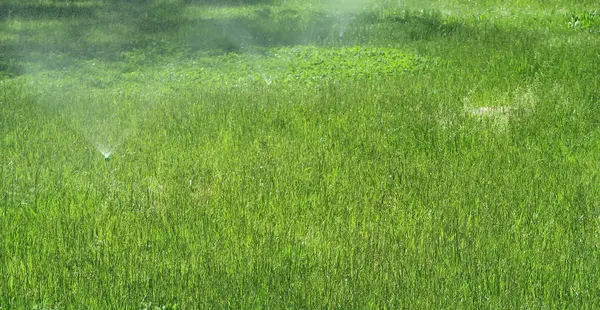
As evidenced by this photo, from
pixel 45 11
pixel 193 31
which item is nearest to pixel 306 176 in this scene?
pixel 193 31

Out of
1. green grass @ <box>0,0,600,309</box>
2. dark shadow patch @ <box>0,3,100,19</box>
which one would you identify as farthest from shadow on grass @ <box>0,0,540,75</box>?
green grass @ <box>0,0,600,309</box>

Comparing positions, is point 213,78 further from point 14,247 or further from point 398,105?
point 14,247

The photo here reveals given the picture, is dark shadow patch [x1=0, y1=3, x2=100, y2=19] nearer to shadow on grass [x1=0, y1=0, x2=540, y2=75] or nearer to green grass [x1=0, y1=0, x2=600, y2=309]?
shadow on grass [x1=0, y1=0, x2=540, y2=75]

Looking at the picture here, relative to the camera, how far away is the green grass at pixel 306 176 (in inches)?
183

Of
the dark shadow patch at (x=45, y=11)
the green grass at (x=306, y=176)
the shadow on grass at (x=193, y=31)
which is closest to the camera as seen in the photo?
the green grass at (x=306, y=176)

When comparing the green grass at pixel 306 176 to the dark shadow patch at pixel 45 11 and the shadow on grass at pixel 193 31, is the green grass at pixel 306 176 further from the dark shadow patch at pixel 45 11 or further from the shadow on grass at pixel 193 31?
the dark shadow patch at pixel 45 11

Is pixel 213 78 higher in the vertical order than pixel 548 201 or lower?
lower

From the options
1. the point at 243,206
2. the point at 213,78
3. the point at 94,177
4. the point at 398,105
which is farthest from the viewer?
the point at 213,78

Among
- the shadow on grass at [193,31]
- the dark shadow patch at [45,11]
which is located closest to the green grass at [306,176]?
the shadow on grass at [193,31]

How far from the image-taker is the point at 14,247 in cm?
528

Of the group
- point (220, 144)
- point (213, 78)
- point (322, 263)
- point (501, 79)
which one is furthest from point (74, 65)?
point (322, 263)

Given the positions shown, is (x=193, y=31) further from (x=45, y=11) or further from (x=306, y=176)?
(x=306, y=176)

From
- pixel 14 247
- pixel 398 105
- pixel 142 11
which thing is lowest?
pixel 142 11

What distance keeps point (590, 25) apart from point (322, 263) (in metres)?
11.4
